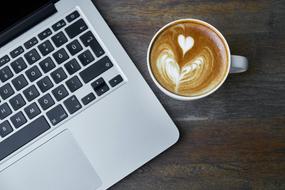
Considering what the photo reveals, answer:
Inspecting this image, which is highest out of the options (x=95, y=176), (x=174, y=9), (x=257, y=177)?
(x=174, y=9)

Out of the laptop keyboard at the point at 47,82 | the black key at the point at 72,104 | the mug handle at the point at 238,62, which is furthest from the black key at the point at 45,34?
the mug handle at the point at 238,62

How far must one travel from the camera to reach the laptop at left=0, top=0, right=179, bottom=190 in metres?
0.68

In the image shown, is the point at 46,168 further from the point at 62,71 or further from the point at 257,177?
the point at 257,177

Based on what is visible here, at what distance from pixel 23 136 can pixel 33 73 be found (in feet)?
0.31

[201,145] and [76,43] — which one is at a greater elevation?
[76,43]

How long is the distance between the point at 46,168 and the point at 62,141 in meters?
0.05

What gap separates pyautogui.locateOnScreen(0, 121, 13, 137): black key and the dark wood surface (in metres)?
0.18

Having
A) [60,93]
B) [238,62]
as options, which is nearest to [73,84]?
[60,93]

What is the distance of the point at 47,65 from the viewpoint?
0.68 m

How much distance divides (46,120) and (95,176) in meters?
0.11

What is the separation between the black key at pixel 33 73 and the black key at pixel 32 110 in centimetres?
4

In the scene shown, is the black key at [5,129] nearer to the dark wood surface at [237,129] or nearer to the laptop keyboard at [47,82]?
the laptop keyboard at [47,82]

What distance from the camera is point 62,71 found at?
2.23ft

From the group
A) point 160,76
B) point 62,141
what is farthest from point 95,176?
point 160,76
